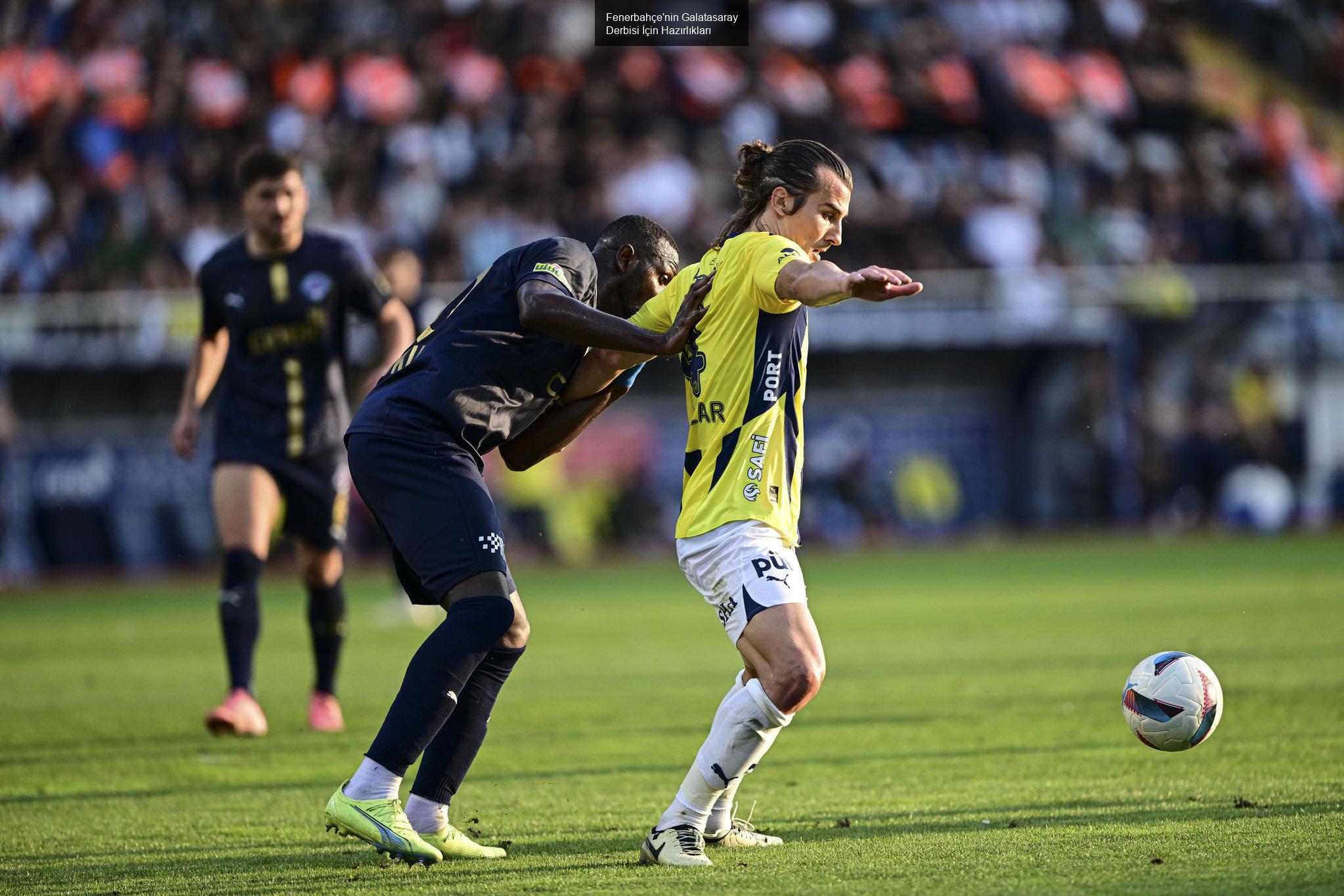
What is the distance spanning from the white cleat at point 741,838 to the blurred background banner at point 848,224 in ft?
49.2

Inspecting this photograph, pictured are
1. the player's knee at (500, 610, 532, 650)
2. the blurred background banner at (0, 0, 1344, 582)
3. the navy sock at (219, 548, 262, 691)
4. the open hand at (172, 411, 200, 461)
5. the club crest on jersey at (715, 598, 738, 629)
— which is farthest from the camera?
the blurred background banner at (0, 0, 1344, 582)

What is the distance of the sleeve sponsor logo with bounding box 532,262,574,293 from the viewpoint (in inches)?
184

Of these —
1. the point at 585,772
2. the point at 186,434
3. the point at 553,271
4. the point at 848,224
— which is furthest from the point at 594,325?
the point at 848,224

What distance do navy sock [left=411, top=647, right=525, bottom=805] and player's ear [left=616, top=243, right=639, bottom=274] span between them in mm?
1271

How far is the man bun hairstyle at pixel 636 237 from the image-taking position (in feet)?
16.6

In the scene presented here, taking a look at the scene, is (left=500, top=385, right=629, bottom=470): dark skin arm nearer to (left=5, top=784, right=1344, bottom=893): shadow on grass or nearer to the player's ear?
the player's ear

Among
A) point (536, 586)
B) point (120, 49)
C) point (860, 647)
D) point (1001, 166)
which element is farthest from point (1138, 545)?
point (120, 49)

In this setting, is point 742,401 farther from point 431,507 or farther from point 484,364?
point 431,507

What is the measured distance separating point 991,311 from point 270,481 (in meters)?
15.5

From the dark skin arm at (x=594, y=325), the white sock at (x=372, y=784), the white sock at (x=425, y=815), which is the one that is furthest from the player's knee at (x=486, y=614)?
the dark skin arm at (x=594, y=325)

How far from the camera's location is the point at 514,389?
4879mm

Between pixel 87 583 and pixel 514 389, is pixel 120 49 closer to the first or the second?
pixel 87 583

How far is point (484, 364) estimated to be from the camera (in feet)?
15.7

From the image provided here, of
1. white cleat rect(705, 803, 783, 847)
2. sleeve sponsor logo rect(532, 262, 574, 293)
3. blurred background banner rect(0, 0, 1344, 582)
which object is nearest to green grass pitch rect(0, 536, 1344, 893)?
white cleat rect(705, 803, 783, 847)
